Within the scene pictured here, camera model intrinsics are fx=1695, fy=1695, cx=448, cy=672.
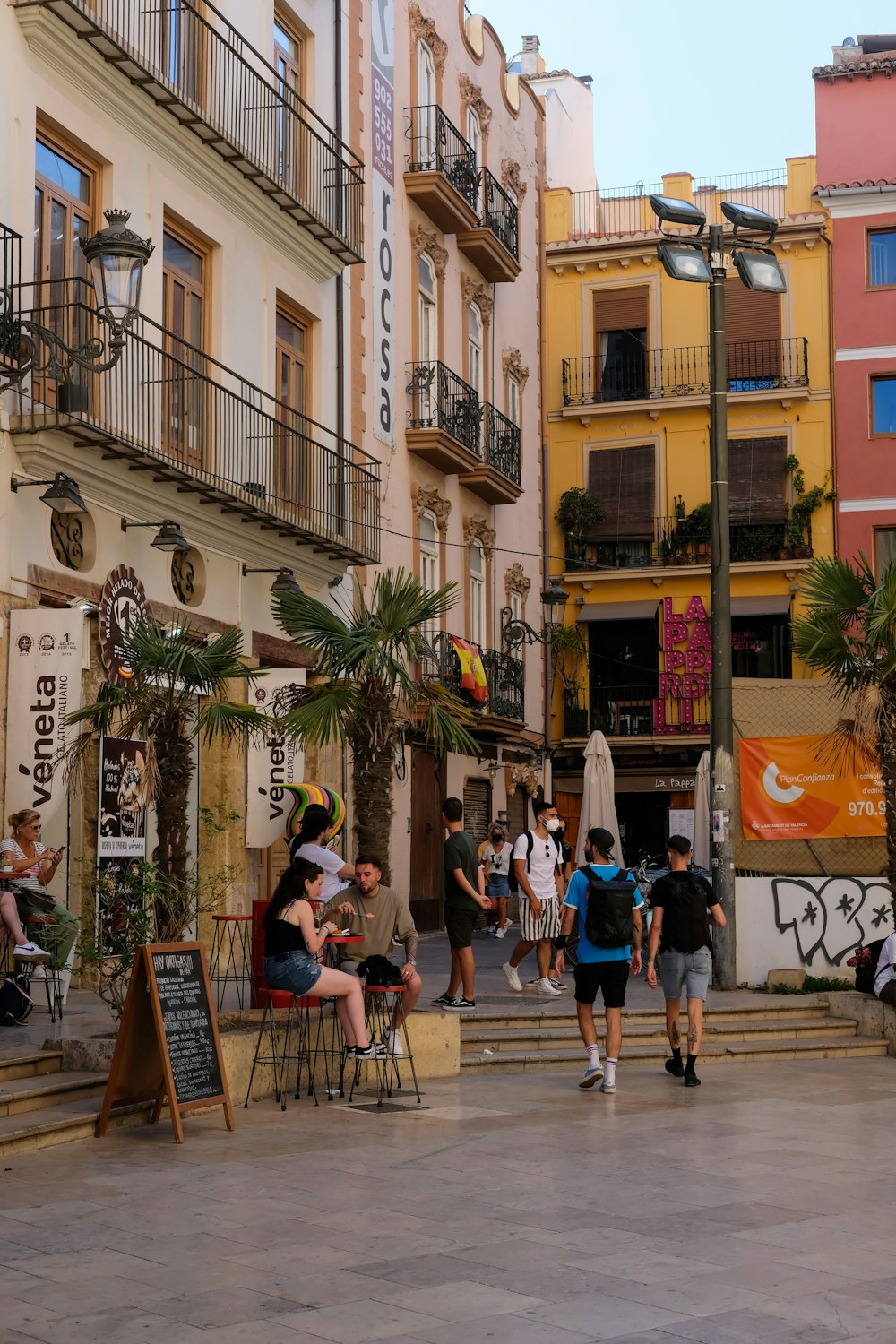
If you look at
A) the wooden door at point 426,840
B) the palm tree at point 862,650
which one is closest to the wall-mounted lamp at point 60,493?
the palm tree at point 862,650

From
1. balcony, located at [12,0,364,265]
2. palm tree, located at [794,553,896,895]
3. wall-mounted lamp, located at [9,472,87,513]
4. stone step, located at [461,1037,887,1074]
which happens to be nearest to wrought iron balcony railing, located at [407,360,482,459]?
balcony, located at [12,0,364,265]

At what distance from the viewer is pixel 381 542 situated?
2511 cm

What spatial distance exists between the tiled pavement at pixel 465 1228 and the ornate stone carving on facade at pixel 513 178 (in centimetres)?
2514

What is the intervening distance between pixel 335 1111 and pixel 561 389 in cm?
2926

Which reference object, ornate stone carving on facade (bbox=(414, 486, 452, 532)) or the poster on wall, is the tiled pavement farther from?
ornate stone carving on facade (bbox=(414, 486, 452, 532))

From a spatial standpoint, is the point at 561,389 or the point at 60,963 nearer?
the point at 60,963

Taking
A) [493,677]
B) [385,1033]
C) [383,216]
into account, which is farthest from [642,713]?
[385,1033]

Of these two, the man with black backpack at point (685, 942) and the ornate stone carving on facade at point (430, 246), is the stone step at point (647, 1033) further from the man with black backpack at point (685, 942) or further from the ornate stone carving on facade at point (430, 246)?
the ornate stone carving on facade at point (430, 246)

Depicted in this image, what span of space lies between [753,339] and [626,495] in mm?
4428

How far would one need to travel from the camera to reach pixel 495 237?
2988 centimetres

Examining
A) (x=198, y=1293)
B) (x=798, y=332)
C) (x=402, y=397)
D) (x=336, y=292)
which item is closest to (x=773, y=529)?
(x=798, y=332)

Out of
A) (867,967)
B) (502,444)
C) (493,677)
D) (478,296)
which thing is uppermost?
(478,296)

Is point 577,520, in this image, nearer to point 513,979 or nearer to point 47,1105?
point 513,979

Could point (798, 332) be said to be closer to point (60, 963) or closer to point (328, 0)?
point (328, 0)
